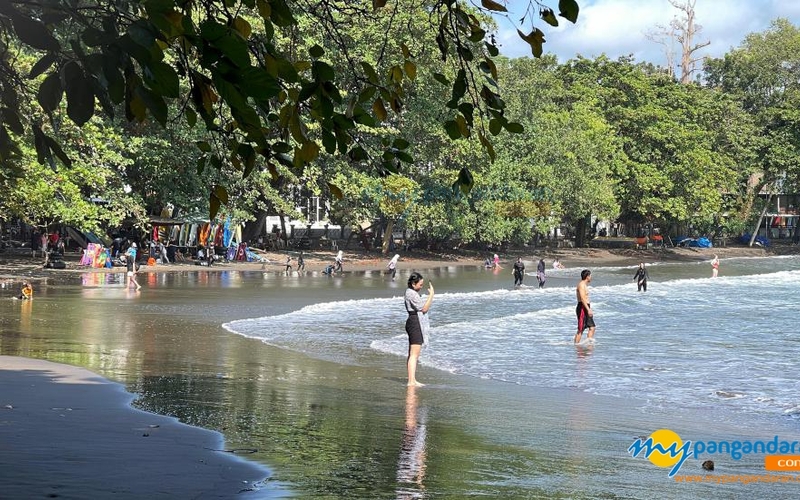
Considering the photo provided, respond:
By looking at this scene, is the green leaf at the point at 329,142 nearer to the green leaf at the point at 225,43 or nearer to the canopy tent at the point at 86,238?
the green leaf at the point at 225,43

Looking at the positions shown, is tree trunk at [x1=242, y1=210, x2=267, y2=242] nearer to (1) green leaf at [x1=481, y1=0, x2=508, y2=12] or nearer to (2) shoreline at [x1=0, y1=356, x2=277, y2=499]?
(2) shoreline at [x1=0, y1=356, x2=277, y2=499]

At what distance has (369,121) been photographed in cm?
598

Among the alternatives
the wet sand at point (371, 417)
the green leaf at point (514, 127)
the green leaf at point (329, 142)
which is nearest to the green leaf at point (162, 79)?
the green leaf at point (329, 142)

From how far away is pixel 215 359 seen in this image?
18.1m

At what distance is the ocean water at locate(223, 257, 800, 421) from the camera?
1689cm

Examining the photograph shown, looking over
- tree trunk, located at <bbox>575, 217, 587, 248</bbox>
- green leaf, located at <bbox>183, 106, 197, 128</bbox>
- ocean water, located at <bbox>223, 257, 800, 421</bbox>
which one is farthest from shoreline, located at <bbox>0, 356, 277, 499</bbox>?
tree trunk, located at <bbox>575, 217, 587, 248</bbox>

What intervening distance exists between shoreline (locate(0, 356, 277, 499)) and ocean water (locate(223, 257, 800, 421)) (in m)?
7.31

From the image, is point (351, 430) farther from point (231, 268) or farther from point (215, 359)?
point (231, 268)

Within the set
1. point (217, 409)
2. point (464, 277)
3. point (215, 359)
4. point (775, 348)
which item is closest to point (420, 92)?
point (464, 277)

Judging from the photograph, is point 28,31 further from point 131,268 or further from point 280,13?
point 131,268

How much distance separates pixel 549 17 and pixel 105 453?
546cm

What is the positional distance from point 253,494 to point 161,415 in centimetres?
411

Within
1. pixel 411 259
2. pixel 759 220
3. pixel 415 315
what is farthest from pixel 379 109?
pixel 759 220
